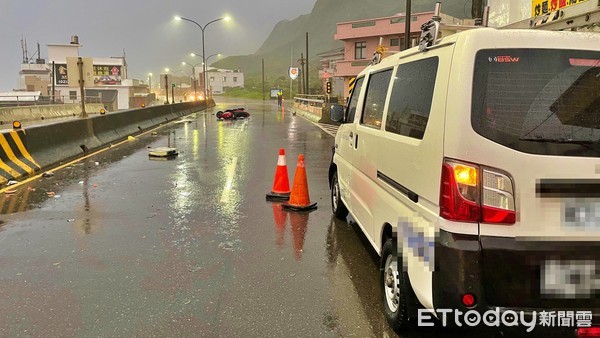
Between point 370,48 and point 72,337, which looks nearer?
point 72,337

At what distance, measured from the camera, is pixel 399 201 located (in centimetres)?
366

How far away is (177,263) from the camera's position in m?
5.09

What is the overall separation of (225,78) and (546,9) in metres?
159

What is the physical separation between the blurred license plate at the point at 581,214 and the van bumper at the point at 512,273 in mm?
98

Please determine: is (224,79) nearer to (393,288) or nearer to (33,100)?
(33,100)

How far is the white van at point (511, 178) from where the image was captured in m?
2.73

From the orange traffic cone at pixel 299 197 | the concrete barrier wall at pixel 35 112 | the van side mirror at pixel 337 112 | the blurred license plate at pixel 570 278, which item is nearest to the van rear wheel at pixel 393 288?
the blurred license plate at pixel 570 278

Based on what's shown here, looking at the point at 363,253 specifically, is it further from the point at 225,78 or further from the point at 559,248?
the point at 225,78

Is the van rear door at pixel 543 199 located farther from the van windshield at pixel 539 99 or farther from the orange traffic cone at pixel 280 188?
the orange traffic cone at pixel 280 188

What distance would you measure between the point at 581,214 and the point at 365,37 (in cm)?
5691

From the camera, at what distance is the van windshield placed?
279 cm

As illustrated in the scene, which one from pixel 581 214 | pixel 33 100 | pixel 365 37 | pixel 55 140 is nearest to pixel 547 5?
pixel 581 214

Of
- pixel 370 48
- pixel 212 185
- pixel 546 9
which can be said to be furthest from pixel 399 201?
pixel 370 48

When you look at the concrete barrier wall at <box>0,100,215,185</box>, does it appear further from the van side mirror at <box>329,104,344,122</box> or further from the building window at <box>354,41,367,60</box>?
the building window at <box>354,41,367,60</box>
